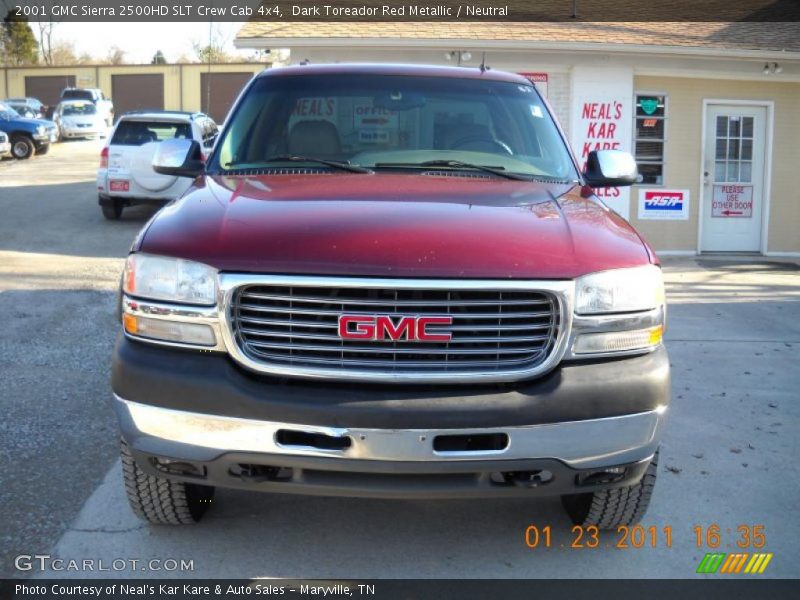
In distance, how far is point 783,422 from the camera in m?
5.54

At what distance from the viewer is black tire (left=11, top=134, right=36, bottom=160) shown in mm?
27578

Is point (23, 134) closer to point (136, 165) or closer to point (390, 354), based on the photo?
point (136, 165)

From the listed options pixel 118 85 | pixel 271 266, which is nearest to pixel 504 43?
pixel 271 266

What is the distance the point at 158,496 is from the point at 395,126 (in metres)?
2.13

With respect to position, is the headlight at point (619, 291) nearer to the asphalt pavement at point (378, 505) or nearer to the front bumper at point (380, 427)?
the front bumper at point (380, 427)

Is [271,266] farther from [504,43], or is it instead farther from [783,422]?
[504,43]

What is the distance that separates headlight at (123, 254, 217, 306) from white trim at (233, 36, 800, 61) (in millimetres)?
8781

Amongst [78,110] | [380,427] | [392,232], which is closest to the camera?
[380,427]

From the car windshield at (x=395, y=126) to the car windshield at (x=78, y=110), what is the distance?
3555cm

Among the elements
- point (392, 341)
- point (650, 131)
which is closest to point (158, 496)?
point (392, 341)

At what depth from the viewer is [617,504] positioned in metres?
3.80

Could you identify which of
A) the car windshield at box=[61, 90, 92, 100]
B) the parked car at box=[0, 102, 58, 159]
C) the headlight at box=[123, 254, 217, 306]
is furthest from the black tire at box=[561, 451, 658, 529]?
the car windshield at box=[61, 90, 92, 100]

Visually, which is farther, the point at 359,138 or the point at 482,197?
the point at 359,138

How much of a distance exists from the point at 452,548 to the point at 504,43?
30.4 feet
